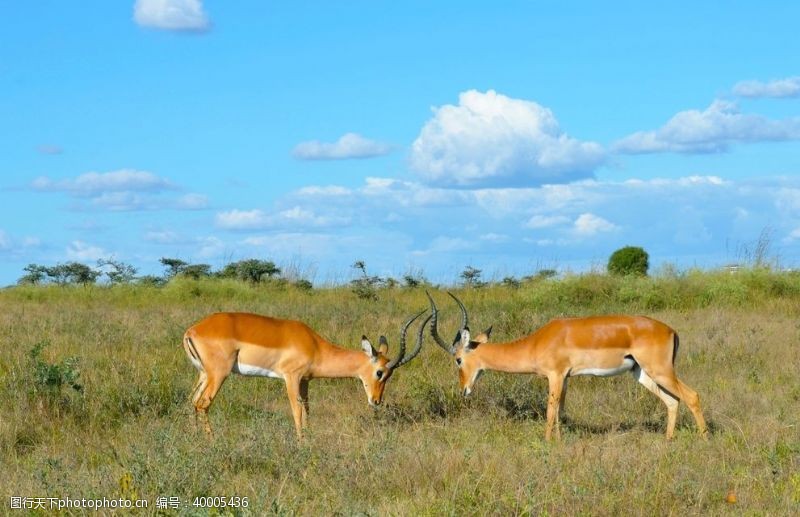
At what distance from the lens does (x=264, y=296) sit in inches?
854

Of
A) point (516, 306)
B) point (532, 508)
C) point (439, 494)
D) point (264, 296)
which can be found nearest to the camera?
point (532, 508)

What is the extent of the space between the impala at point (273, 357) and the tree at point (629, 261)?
15.3 meters

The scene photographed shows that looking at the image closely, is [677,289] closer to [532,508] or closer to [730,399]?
[730,399]

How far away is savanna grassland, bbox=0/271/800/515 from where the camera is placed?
6211mm

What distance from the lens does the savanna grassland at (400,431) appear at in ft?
20.4

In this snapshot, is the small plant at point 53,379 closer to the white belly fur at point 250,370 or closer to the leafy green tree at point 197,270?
the white belly fur at point 250,370

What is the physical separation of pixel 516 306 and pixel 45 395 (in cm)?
1060

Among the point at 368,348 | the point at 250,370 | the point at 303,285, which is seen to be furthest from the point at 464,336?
the point at 303,285

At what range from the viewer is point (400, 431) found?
881 cm

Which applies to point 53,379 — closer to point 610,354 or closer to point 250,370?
point 250,370

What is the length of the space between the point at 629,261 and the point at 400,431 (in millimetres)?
16521

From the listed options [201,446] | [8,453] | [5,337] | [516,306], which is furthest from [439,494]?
[516,306]

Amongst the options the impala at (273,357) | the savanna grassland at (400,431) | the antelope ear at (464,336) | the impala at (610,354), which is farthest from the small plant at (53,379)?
the antelope ear at (464,336)

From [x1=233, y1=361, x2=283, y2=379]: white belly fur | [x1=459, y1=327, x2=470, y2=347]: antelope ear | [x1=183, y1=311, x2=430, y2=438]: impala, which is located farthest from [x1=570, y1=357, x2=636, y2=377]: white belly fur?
[x1=233, y1=361, x2=283, y2=379]: white belly fur
